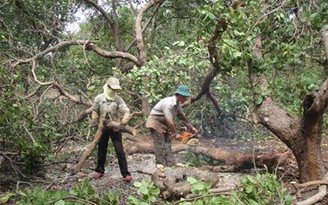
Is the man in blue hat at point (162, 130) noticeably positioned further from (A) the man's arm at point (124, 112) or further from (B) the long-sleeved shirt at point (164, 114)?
(A) the man's arm at point (124, 112)

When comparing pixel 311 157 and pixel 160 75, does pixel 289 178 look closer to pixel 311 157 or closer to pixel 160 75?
pixel 311 157

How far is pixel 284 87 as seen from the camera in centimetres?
462

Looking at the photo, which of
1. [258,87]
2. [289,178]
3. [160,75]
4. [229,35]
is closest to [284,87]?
[258,87]

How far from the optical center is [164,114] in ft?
21.8

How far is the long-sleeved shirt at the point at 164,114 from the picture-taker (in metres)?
6.61

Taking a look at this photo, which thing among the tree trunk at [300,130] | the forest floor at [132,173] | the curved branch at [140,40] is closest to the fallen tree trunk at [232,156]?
the forest floor at [132,173]

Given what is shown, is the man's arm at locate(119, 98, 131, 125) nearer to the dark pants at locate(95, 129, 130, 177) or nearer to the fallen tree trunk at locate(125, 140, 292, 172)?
the dark pants at locate(95, 129, 130, 177)

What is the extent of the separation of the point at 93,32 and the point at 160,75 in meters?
5.02

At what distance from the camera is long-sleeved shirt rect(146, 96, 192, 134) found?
21.7ft

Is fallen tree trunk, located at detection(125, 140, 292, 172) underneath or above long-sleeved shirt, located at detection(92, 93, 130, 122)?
underneath

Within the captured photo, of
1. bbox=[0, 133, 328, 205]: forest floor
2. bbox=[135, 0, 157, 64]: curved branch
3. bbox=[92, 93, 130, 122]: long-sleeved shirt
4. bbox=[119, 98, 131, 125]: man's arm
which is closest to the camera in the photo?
bbox=[0, 133, 328, 205]: forest floor

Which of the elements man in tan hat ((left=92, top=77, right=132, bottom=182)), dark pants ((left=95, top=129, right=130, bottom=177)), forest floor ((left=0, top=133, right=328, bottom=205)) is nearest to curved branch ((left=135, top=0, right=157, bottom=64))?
forest floor ((left=0, top=133, right=328, bottom=205))

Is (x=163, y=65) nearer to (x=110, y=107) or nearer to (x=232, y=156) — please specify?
(x=110, y=107)

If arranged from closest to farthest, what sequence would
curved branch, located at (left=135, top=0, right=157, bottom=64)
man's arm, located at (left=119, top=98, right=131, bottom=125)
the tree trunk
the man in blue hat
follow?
the tree trunk, man's arm, located at (left=119, top=98, right=131, bottom=125), the man in blue hat, curved branch, located at (left=135, top=0, right=157, bottom=64)
